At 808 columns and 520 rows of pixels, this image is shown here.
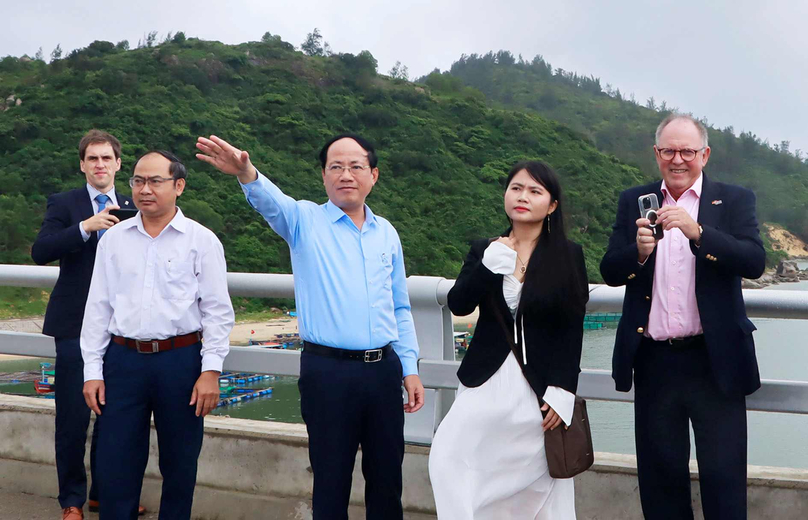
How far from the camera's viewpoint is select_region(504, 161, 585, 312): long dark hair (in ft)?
9.52

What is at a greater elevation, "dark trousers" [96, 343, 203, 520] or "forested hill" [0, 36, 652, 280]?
"forested hill" [0, 36, 652, 280]

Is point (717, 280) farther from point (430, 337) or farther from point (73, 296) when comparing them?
point (73, 296)

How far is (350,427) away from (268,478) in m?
1.19

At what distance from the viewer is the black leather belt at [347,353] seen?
3.18 metres

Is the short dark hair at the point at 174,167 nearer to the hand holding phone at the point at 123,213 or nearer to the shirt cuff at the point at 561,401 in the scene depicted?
the hand holding phone at the point at 123,213

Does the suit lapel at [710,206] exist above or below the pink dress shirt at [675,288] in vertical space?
above

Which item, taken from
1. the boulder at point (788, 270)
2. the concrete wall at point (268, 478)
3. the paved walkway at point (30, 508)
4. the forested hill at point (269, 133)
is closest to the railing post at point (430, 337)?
the concrete wall at point (268, 478)

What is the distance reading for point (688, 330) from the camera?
10.1 ft

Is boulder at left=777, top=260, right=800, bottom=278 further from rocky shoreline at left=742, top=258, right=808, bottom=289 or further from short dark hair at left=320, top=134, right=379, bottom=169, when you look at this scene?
short dark hair at left=320, top=134, right=379, bottom=169

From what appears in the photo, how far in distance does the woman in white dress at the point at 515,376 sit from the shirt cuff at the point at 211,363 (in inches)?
39.5

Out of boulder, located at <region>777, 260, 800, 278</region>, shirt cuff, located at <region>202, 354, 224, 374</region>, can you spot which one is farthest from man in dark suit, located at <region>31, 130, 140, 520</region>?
boulder, located at <region>777, 260, 800, 278</region>

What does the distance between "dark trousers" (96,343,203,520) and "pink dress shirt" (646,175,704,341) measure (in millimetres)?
1856

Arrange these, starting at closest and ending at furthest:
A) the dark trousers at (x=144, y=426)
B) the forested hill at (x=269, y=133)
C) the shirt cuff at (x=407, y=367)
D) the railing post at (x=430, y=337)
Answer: the dark trousers at (x=144, y=426) → the shirt cuff at (x=407, y=367) → the railing post at (x=430, y=337) → the forested hill at (x=269, y=133)

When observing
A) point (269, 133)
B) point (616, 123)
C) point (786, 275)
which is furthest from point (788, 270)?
point (616, 123)
